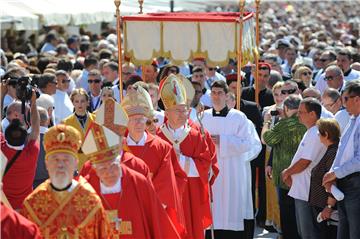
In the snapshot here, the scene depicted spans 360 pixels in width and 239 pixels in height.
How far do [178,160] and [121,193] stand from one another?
8.30ft

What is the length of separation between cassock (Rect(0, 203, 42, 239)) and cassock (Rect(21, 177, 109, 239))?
0.50 meters

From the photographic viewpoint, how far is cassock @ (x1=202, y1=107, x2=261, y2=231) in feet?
32.9

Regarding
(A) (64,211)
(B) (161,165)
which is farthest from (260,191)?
(A) (64,211)

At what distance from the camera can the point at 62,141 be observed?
578 centimetres

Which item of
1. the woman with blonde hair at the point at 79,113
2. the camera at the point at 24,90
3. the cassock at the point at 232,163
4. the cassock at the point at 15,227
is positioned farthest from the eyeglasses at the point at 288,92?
the cassock at the point at 15,227

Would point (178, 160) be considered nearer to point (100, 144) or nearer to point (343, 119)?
point (343, 119)

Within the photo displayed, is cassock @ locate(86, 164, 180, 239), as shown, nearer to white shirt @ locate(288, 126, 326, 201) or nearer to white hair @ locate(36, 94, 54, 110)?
white shirt @ locate(288, 126, 326, 201)

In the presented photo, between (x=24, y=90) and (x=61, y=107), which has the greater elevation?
(x=24, y=90)

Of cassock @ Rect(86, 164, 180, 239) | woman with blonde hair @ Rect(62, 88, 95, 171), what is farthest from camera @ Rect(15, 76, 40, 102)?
cassock @ Rect(86, 164, 180, 239)

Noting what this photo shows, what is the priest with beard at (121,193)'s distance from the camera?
639 centimetres

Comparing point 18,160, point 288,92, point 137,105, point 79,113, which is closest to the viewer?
point 18,160

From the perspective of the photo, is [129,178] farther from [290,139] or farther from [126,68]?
[126,68]

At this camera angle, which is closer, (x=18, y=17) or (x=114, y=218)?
(x=114, y=218)

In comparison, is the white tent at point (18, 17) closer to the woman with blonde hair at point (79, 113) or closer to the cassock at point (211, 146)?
the woman with blonde hair at point (79, 113)
